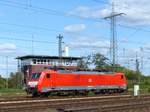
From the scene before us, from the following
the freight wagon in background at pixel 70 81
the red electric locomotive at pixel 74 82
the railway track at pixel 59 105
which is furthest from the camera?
the freight wagon in background at pixel 70 81

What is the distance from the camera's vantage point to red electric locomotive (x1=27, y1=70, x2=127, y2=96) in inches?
1662

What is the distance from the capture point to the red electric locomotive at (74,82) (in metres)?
42.2

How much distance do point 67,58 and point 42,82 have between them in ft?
249

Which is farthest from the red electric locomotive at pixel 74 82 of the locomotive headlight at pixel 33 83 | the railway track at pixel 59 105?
the railway track at pixel 59 105

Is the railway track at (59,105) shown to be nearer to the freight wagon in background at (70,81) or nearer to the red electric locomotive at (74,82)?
the red electric locomotive at (74,82)

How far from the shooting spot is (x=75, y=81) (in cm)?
4616

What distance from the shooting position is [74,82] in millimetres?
46000

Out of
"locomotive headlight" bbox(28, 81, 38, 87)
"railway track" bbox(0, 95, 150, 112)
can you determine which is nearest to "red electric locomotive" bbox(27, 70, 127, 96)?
"locomotive headlight" bbox(28, 81, 38, 87)

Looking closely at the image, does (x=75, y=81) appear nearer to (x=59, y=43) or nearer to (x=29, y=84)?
(x=29, y=84)

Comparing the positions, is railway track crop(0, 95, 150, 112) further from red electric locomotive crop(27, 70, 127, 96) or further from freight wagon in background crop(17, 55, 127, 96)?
freight wagon in background crop(17, 55, 127, 96)

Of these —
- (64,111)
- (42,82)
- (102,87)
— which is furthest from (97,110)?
(102,87)

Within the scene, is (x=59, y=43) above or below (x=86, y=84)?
above

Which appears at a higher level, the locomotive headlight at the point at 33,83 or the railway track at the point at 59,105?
the locomotive headlight at the point at 33,83

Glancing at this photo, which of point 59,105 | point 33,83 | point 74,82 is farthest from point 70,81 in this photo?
point 59,105
